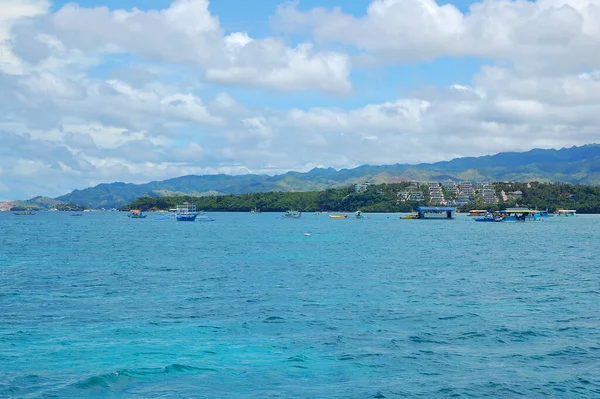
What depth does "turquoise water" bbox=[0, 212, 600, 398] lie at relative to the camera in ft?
83.3

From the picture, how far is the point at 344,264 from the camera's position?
72125mm

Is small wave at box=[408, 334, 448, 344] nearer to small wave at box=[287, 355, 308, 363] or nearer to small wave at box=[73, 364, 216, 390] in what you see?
small wave at box=[287, 355, 308, 363]

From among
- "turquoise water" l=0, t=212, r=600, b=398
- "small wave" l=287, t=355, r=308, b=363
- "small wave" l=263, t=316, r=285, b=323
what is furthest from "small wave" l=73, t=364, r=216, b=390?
"small wave" l=263, t=316, r=285, b=323

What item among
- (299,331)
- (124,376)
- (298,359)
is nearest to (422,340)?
(299,331)

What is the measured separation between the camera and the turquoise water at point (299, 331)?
25.4 metres

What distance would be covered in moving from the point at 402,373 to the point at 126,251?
71.3 meters

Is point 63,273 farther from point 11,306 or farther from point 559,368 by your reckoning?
point 559,368

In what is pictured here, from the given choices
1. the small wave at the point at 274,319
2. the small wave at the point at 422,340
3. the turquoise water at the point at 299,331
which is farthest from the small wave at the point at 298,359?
the small wave at the point at 274,319

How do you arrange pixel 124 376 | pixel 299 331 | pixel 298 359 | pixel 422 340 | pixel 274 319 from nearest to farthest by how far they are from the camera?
1. pixel 124 376
2. pixel 298 359
3. pixel 422 340
4. pixel 299 331
5. pixel 274 319

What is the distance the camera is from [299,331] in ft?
113

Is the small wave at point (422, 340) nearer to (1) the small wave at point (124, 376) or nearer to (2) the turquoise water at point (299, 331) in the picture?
(2) the turquoise water at point (299, 331)

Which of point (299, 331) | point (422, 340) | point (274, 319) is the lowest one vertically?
point (422, 340)

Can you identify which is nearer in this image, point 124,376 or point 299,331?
point 124,376

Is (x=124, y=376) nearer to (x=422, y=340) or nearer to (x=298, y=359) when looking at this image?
(x=298, y=359)
